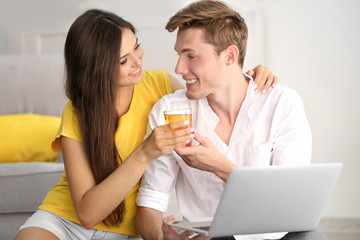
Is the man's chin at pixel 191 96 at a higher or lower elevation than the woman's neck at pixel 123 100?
higher

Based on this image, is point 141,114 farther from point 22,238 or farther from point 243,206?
point 243,206

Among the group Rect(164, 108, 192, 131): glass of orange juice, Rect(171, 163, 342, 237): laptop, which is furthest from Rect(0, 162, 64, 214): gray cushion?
Rect(171, 163, 342, 237): laptop

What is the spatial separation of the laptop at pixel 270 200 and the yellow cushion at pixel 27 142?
1.80 metres

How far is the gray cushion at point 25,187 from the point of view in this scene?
8.62ft

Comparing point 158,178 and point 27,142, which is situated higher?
point 158,178

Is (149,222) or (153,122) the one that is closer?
(149,222)

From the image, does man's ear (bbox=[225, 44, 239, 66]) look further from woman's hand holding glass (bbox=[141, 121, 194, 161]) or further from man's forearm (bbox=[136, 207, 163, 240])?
man's forearm (bbox=[136, 207, 163, 240])

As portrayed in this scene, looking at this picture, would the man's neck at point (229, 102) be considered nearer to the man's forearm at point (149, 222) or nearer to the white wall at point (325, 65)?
the man's forearm at point (149, 222)

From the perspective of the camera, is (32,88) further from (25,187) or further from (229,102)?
(229,102)

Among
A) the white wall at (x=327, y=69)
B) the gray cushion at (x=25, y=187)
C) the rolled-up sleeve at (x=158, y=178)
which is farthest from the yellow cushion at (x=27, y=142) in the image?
the white wall at (x=327, y=69)

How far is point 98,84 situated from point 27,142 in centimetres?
126

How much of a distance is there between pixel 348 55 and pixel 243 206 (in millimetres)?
2802

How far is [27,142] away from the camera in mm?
2941

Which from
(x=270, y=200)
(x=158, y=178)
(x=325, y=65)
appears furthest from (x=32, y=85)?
(x=270, y=200)
